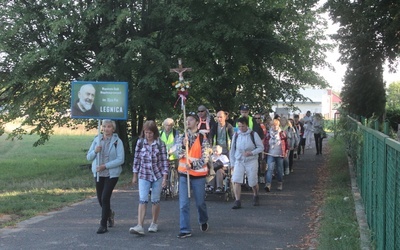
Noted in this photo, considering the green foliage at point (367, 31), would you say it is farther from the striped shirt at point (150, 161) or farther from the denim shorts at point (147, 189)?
the denim shorts at point (147, 189)

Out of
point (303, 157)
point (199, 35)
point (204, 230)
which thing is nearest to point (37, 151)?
point (303, 157)

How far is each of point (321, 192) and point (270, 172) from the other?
130 cm

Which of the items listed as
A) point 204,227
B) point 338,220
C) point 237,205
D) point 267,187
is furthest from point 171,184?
point 338,220

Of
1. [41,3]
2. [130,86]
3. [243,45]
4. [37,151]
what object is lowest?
[37,151]

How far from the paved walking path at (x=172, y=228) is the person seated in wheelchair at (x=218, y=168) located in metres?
0.26

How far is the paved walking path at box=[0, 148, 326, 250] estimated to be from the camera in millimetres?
7855

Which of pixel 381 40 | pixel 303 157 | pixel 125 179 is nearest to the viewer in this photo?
pixel 125 179

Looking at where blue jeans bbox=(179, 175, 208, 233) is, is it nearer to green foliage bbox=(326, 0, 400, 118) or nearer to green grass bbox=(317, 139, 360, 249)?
green grass bbox=(317, 139, 360, 249)

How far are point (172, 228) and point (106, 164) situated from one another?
1510 millimetres

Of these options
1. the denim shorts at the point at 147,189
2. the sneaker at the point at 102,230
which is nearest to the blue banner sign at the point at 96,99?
the denim shorts at the point at 147,189

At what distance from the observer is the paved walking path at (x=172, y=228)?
25.8 ft

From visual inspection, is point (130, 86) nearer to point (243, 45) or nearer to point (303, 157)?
point (243, 45)

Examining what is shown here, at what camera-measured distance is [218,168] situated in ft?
39.1

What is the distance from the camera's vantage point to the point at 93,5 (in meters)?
17.4
